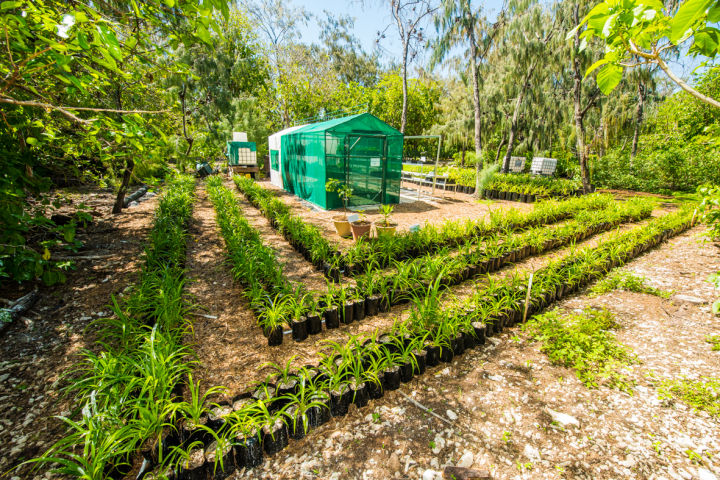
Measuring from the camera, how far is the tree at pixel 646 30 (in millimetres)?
805

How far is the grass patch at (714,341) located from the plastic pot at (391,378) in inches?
125

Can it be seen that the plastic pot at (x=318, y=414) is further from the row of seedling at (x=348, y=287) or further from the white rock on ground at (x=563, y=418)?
the white rock on ground at (x=563, y=418)

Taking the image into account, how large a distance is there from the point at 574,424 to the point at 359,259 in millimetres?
3082

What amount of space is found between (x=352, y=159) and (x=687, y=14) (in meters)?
8.55

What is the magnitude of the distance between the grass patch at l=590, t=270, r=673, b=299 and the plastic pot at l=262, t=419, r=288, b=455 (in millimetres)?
4261

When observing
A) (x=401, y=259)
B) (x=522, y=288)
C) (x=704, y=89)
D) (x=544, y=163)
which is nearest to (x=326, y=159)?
(x=401, y=259)

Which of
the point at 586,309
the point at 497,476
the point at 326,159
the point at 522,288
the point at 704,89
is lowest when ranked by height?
the point at 497,476

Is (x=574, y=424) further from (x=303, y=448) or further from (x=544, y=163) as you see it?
(x=544, y=163)

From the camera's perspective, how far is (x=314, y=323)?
320cm

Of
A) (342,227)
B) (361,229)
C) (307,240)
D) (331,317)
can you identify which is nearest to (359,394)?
(331,317)

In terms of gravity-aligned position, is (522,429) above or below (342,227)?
below

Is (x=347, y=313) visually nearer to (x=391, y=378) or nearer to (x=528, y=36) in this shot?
(x=391, y=378)

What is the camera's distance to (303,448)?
2031 millimetres

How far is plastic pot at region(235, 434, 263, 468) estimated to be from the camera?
185cm
